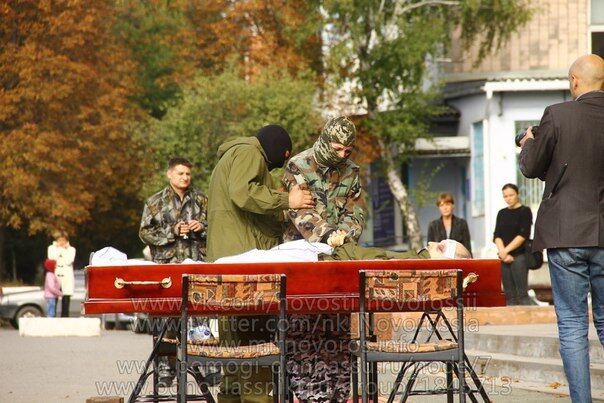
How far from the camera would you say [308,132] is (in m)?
40.6

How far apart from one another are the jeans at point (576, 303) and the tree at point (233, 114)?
3131 centimetres

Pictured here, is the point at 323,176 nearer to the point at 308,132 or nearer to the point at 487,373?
the point at 487,373

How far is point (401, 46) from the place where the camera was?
127 feet

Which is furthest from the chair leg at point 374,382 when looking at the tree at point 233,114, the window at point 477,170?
the tree at point 233,114

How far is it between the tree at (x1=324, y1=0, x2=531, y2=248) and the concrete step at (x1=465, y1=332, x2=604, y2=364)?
22.6 metres

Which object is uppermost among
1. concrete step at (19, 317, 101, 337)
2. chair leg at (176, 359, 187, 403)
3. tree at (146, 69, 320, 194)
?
tree at (146, 69, 320, 194)

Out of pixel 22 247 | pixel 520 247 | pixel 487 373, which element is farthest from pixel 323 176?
pixel 22 247

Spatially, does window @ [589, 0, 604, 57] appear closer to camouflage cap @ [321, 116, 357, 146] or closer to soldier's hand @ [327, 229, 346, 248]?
camouflage cap @ [321, 116, 357, 146]

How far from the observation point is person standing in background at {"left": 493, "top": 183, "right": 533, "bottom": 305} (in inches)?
738

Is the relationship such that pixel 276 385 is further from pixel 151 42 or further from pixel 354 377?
pixel 151 42

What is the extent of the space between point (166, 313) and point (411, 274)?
1.39 metres

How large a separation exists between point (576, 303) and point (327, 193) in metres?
1.89

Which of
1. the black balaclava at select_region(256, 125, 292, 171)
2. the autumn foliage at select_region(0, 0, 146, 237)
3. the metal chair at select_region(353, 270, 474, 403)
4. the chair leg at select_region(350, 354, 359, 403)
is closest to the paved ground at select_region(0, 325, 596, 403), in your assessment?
the chair leg at select_region(350, 354, 359, 403)

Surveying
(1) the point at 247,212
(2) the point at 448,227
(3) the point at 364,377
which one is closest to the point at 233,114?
(2) the point at 448,227
